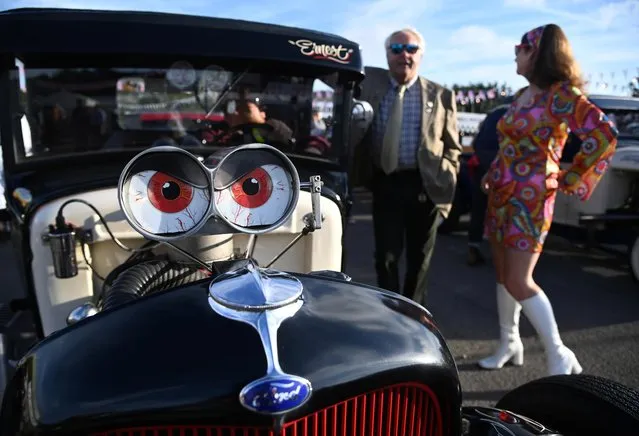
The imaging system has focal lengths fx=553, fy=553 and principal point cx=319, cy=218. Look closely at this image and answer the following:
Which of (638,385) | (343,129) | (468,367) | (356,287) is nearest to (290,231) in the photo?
(343,129)

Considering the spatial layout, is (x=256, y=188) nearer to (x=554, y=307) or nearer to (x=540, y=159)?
(x=540, y=159)

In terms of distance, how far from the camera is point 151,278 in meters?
1.75

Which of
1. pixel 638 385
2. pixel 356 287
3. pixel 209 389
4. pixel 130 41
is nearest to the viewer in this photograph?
pixel 209 389

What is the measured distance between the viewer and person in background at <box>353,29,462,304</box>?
3055 mm

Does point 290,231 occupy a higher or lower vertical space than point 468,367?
higher

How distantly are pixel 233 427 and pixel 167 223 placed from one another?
58 centimetres

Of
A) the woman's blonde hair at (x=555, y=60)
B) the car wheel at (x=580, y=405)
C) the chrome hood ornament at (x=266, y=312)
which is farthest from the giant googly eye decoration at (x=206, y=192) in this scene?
the woman's blonde hair at (x=555, y=60)

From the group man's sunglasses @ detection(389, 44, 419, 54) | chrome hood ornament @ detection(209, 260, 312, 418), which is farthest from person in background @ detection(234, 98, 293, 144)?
chrome hood ornament @ detection(209, 260, 312, 418)

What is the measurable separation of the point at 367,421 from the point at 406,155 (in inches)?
83.0

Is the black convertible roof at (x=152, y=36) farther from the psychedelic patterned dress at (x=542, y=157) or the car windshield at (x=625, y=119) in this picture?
the car windshield at (x=625, y=119)

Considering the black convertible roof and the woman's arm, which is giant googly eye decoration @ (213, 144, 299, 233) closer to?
the black convertible roof

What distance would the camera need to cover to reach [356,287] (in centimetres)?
133

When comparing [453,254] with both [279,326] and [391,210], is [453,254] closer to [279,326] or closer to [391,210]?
[391,210]

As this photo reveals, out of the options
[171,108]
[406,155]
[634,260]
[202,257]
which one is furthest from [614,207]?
[202,257]
